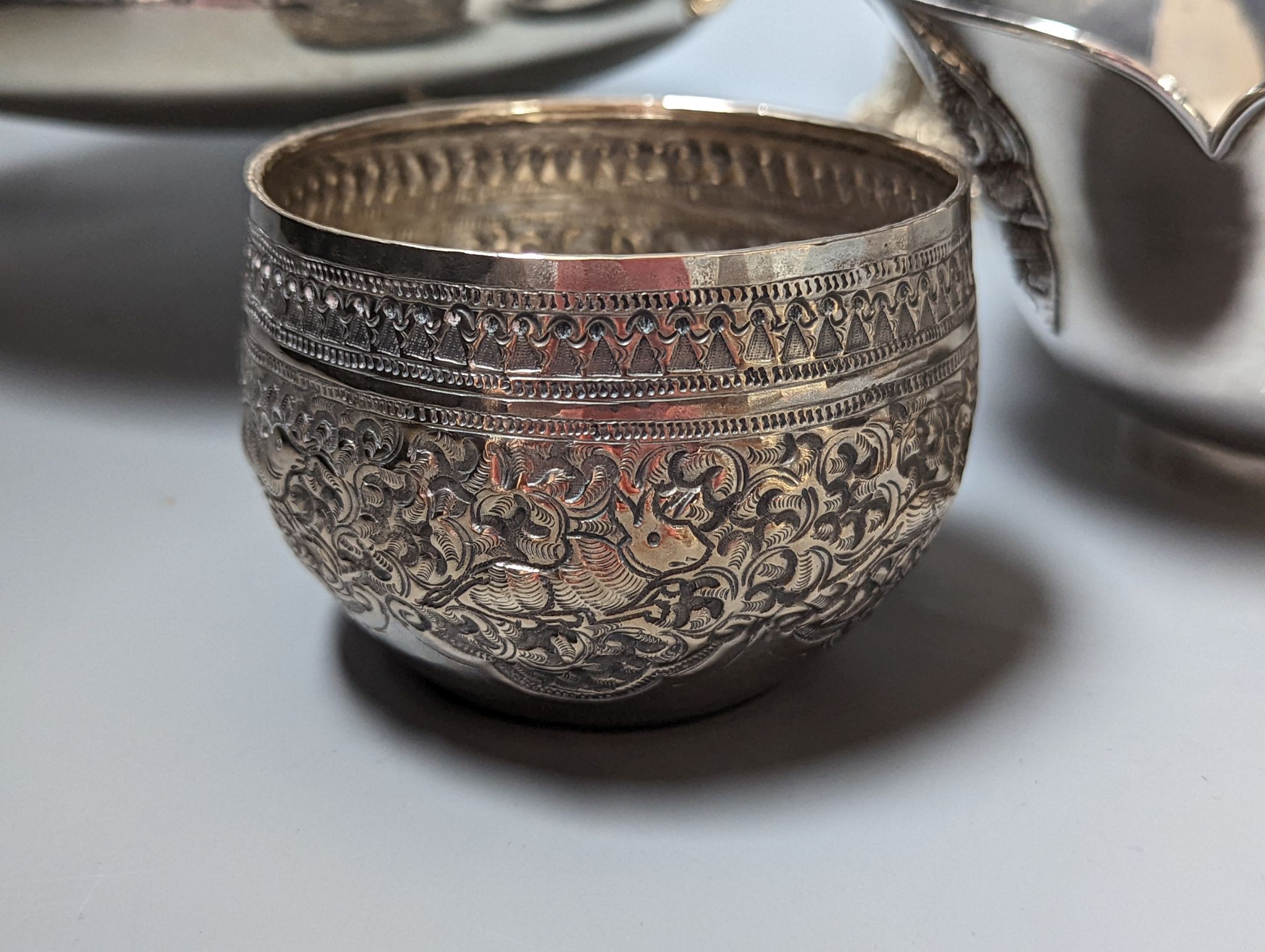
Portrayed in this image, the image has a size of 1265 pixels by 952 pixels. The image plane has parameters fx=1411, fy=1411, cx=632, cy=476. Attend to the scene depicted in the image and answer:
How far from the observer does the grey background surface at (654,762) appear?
0.56m

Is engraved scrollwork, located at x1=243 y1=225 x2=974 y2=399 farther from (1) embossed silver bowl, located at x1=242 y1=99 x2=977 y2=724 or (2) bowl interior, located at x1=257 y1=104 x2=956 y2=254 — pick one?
(2) bowl interior, located at x1=257 y1=104 x2=956 y2=254

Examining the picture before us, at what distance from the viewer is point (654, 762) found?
2.07 feet

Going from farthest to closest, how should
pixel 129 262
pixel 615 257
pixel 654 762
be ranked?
pixel 129 262 < pixel 654 762 < pixel 615 257

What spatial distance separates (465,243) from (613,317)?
0.38 m

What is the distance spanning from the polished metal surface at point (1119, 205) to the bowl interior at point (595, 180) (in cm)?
9

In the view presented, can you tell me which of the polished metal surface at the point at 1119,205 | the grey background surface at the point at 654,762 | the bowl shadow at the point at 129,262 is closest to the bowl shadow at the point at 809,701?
the grey background surface at the point at 654,762

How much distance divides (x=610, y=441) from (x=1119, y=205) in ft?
1.30

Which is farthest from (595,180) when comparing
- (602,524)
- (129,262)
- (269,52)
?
(129,262)

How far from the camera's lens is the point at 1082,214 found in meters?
0.80

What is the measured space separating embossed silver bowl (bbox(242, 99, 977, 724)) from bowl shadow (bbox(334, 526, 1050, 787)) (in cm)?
2

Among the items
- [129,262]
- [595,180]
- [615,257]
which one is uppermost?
[615,257]

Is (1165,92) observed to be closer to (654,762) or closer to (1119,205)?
(1119,205)

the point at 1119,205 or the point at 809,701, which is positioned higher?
the point at 1119,205

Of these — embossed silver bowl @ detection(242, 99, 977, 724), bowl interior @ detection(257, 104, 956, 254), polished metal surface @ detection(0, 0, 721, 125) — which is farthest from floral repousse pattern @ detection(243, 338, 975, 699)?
polished metal surface @ detection(0, 0, 721, 125)
